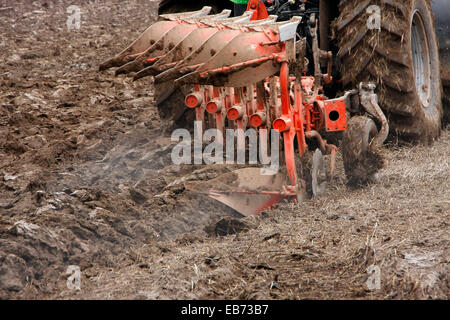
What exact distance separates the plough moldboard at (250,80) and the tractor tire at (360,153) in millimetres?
80

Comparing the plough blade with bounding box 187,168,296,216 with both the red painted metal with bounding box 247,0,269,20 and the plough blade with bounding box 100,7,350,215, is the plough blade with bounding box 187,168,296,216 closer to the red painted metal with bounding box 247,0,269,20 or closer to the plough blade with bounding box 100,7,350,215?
the plough blade with bounding box 100,7,350,215

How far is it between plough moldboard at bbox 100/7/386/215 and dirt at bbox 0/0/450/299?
0.17 m

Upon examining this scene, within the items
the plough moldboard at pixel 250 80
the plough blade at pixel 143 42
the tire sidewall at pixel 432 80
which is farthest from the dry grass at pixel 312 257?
the plough blade at pixel 143 42

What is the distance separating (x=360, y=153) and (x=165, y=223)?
4.41ft

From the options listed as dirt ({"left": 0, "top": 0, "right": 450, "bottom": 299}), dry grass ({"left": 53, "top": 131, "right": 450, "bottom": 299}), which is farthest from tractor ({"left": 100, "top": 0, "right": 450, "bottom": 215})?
dry grass ({"left": 53, "top": 131, "right": 450, "bottom": 299})

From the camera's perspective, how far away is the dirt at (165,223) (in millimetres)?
2609

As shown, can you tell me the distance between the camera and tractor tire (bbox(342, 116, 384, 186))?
4.08 meters

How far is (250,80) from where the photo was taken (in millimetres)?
3502

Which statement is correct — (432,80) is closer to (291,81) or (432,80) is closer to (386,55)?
(386,55)

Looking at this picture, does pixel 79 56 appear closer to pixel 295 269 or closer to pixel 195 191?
pixel 195 191

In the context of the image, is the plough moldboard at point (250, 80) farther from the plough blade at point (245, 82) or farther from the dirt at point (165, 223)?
the dirt at point (165, 223)

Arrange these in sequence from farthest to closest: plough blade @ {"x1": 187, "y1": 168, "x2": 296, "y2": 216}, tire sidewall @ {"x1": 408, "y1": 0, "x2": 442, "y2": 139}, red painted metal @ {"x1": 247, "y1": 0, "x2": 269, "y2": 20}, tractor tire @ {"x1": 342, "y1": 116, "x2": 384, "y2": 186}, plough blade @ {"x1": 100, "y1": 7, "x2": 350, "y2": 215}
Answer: tire sidewall @ {"x1": 408, "y1": 0, "x2": 442, "y2": 139}
red painted metal @ {"x1": 247, "y1": 0, "x2": 269, "y2": 20}
tractor tire @ {"x1": 342, "y1": 116, "x2": 384, "y2": 186}
plough blade @ {"x1": 187, "y1": 168, "x2": 296, "y2": 216}
plough blade @ {"x1": 100, "y1": 7, "x2": 350, "y2": 215}

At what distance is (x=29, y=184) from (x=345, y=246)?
1992 millimetres

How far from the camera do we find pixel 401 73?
174 inches
